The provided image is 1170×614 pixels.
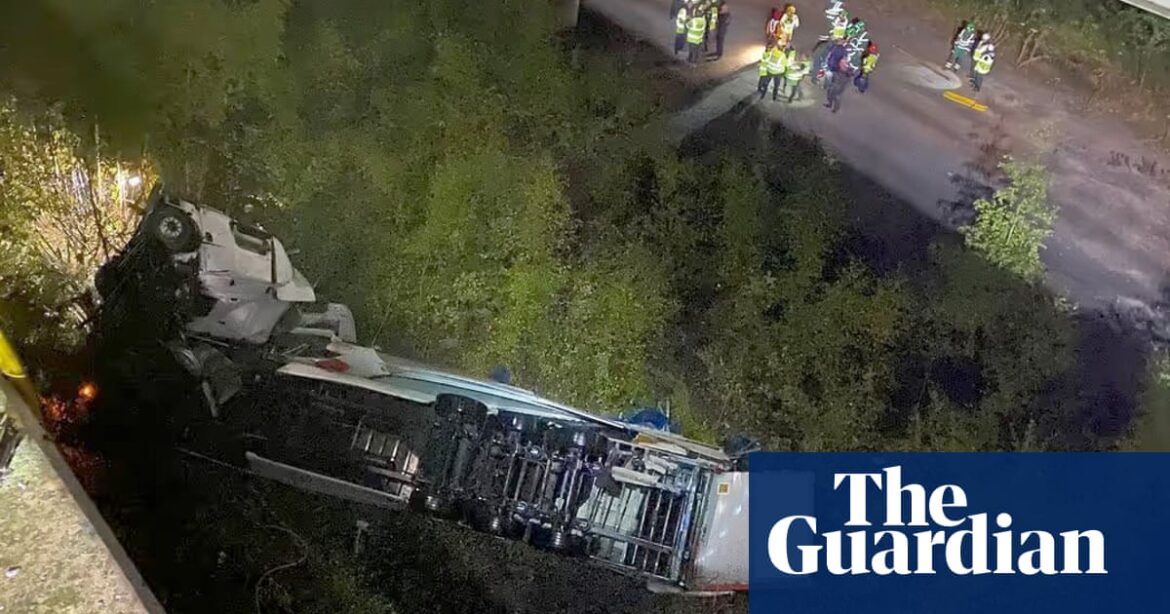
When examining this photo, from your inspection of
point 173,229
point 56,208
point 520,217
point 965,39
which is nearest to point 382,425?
point 520,217

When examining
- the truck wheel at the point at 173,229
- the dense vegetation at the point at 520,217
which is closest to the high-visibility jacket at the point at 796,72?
the dense vegetation at the point at 520,217

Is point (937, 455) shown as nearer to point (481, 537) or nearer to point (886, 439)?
point (886, 439)

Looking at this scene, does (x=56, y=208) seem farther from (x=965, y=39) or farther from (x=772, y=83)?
(x=965, y=39)

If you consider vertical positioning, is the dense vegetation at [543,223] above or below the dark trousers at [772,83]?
below

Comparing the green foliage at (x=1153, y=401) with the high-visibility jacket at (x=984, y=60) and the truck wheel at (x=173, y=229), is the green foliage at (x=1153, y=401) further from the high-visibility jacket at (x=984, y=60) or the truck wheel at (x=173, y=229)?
the truck wheel at (x=173, y=229)

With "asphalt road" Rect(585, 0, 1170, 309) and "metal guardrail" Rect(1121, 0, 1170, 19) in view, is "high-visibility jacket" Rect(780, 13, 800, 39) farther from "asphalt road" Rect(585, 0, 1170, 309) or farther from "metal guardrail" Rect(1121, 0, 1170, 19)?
"metal guardrail" Rect(1121, 0, 1170, 19)

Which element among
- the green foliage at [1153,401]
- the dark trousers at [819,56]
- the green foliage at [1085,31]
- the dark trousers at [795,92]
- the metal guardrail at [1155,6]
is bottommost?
the green foliage at [1153,401]
